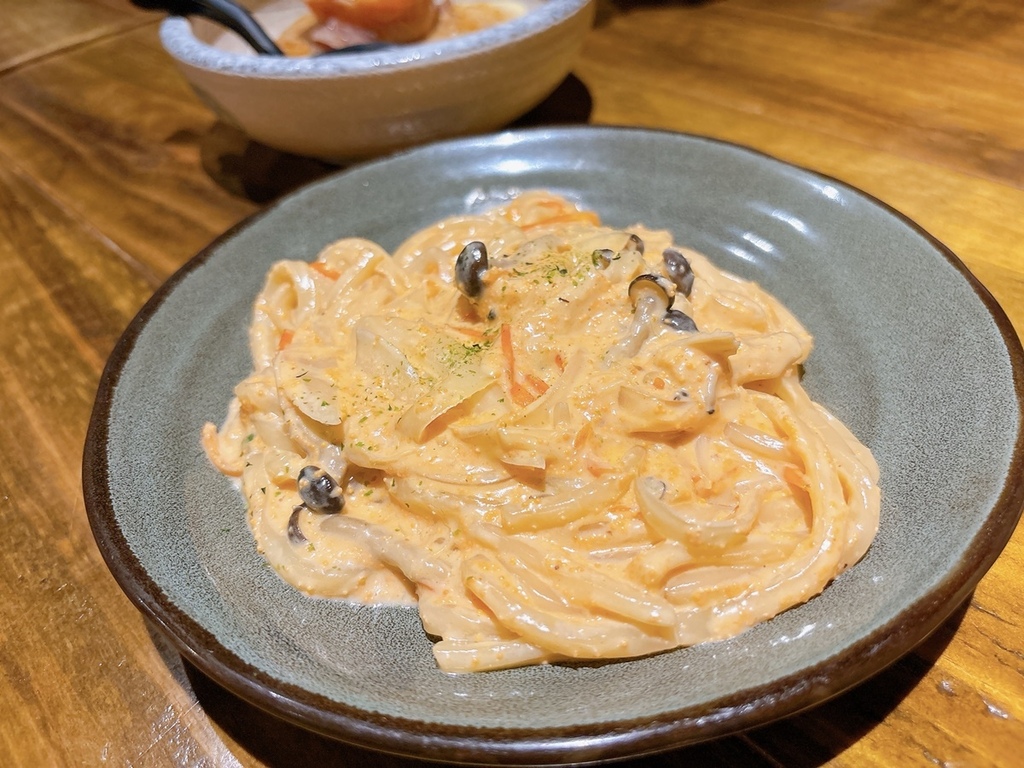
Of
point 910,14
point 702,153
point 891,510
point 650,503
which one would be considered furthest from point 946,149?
point 650,503

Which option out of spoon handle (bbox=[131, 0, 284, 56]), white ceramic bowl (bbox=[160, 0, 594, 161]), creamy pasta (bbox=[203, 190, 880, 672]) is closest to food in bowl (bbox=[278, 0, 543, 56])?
spoon handle (bbox=[131, 0, 284, 56])

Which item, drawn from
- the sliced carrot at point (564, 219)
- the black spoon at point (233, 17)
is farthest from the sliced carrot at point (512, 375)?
the black spoon at point (233, 17)

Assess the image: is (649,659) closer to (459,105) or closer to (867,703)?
(867,703)

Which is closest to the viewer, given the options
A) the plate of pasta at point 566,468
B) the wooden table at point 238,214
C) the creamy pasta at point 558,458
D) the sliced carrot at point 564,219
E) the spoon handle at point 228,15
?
the plate of pasta at point 566,468

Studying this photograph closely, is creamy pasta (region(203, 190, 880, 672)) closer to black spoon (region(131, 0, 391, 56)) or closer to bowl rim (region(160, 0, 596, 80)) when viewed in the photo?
bowl rim (region(160, 0, 596, 80))

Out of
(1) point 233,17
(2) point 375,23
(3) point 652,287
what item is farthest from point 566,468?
(1) point 233,17

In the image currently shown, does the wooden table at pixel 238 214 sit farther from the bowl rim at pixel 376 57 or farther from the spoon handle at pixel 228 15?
the bowl rim at pixel 376 57
